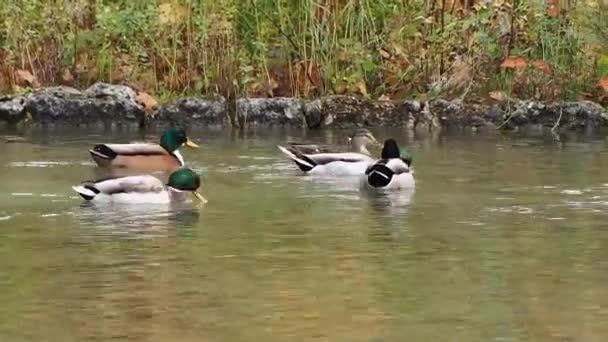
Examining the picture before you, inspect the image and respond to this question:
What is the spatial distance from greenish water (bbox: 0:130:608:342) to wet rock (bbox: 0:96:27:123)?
4175 mm

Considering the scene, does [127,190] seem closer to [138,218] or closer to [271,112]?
[138,218]

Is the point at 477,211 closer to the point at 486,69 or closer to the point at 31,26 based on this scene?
the point at 486,69

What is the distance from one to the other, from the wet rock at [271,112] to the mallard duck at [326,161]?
14.4 ft

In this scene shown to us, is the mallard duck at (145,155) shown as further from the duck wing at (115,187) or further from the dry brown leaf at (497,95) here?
the dry brown leaf at (497,95)

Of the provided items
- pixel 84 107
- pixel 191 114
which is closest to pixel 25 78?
pixel 84 107

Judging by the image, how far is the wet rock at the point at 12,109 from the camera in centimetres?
2023

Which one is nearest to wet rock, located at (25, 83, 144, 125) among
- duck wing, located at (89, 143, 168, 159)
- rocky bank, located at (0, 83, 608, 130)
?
rocky bank, located at (0, 83, 608, 130)

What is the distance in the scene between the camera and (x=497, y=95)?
20.9 m

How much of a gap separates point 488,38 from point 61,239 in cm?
1101

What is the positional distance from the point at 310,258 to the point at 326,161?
5.42 m

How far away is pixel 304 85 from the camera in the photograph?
21234 mm

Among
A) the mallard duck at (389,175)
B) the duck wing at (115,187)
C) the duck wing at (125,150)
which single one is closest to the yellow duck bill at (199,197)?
the duck wing at (115,187)

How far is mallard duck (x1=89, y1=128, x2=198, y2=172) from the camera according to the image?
16.0 m

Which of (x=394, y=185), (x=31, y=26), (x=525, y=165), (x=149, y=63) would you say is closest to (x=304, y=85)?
(x=149, y=63)
